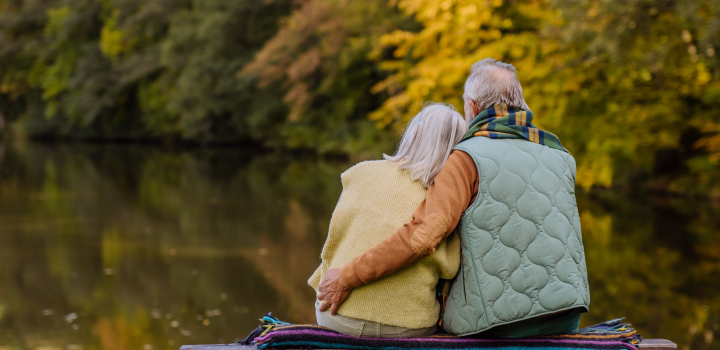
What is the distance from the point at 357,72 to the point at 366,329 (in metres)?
25.5

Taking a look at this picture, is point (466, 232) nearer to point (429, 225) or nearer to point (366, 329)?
point (429, 225)

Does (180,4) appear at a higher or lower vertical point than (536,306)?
higher

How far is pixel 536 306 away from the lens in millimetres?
2133

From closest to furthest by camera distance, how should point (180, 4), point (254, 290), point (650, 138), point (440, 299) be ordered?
point (440, 299) → point (254, 290) → point (650, 138) → point (180, 4)

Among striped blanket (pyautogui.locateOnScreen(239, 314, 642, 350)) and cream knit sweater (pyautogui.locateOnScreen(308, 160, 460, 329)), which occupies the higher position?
cream knit sweater (pyautogui.locateOnScreen(308, 160, 460, 329))

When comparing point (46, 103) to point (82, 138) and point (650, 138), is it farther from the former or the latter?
point (650, 138)

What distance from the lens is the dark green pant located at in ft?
7.31

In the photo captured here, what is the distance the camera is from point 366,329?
2.28 meters

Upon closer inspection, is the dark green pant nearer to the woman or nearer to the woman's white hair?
the woman

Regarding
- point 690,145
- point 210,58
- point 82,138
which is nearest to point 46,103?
point 82,138

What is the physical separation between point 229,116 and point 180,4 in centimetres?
585

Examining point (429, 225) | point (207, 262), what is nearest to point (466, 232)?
point (429, 225)

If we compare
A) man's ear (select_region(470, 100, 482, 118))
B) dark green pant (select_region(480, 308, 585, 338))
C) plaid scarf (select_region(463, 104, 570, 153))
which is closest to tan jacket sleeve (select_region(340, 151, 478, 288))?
plaid scarf (select_region(463, 104, 570, 153))

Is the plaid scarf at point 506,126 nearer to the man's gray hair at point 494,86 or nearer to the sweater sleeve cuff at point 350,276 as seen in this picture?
the man's gray hair at point 494,86
